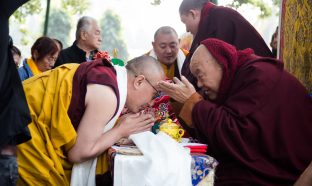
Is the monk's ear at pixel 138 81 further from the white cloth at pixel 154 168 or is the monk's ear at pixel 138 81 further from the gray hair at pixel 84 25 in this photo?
the gray hair at pixel 84 25

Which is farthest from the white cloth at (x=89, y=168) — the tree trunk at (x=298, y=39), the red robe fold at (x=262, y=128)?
the tree trunk at (x=298, y=39)

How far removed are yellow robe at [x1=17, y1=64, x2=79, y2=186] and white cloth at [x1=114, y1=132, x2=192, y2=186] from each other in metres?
0.38

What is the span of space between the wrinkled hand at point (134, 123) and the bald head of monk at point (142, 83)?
2.0 inches

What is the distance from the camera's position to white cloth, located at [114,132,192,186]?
2.38 metres

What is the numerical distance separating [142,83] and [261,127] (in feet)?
2.47

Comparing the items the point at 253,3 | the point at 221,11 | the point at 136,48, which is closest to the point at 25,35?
the point at 136,48

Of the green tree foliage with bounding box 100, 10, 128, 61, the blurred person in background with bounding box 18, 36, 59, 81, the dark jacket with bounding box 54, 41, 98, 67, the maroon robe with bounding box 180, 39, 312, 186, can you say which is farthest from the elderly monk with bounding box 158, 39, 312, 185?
the green tree foliage with bounding box 100, 10, 128, 61

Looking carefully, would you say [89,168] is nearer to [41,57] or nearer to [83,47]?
[41,57]

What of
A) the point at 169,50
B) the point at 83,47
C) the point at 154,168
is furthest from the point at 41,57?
the point at 154,168

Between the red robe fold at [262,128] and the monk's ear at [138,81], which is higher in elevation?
the monk's ear at [138,81]

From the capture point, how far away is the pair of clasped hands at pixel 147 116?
2855mm

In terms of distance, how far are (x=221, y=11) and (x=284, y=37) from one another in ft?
2.01

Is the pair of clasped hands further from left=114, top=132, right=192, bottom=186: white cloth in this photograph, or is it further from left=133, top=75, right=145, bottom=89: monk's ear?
left=114, top=132, right=192, bottom=186: white cloth

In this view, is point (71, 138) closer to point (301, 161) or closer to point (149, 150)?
point (149, 150)
